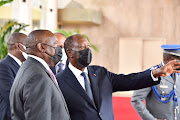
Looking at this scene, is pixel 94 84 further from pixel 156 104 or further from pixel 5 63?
pixel 5 63

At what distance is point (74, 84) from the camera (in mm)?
2699

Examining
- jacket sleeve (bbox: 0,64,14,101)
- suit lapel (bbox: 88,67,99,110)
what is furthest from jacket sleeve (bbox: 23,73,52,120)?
jacket sleeve (bbox: 0,64,14,101)

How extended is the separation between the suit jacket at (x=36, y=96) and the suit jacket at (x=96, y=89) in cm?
38

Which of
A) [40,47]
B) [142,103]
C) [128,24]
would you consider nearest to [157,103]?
[142,103]

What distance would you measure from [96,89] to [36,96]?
2.73 ft

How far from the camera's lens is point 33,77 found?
2.07 meters

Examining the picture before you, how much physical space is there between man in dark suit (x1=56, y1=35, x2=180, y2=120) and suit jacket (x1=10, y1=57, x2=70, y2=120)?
0.40 metres

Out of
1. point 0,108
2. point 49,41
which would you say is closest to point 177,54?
point 49,41

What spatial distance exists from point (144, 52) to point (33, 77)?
39.4 ft

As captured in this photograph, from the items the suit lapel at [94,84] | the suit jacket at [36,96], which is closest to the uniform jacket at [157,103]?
the suit lapel at [94,84]

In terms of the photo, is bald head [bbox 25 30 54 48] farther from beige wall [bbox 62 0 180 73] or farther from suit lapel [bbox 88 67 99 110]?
beige wall [bbox 62 0 180 73]

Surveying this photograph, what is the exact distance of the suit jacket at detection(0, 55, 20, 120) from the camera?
10.4 feet

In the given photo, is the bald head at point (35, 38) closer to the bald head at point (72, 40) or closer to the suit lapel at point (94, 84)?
the bald head at point (72, 40)

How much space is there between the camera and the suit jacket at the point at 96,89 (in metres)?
2.62
